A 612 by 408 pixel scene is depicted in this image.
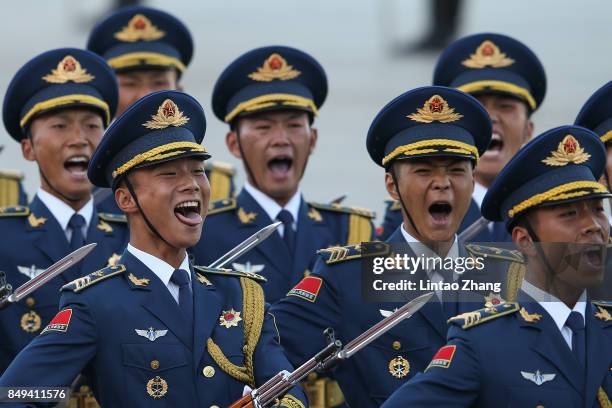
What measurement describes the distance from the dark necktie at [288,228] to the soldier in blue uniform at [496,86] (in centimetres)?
51

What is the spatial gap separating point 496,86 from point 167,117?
11.2 ft

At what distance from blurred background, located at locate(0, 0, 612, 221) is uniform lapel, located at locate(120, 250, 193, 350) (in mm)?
10403

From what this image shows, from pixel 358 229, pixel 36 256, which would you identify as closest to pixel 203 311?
pixel 36 256

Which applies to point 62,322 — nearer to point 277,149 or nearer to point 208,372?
point 208,372

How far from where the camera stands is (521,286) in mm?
8023

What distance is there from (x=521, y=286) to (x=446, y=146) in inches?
38.0

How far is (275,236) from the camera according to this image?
10.4 meters

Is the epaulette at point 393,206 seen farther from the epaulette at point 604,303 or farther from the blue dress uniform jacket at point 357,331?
the epaulette at point 604,303

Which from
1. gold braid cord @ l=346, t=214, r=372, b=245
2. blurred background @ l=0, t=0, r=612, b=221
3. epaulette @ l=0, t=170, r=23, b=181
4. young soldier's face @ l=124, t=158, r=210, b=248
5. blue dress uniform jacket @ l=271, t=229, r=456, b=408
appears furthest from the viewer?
blurred background @ l=0, t=0, r=612, b=221

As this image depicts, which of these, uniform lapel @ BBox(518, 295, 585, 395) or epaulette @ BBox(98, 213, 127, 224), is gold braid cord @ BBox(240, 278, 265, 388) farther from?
epaulette @ BBox(98, 213, 127, 224)

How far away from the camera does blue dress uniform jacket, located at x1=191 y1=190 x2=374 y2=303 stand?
33.7 feet

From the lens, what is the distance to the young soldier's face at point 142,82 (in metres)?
12.0

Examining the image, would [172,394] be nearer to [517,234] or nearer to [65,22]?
[517,234]

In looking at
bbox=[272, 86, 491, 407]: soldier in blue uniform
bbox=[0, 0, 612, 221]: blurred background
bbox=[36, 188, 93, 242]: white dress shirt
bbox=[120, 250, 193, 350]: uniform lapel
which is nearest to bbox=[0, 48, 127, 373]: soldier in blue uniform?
bbox=[36, 188, 93, 242]: white dress shirt
